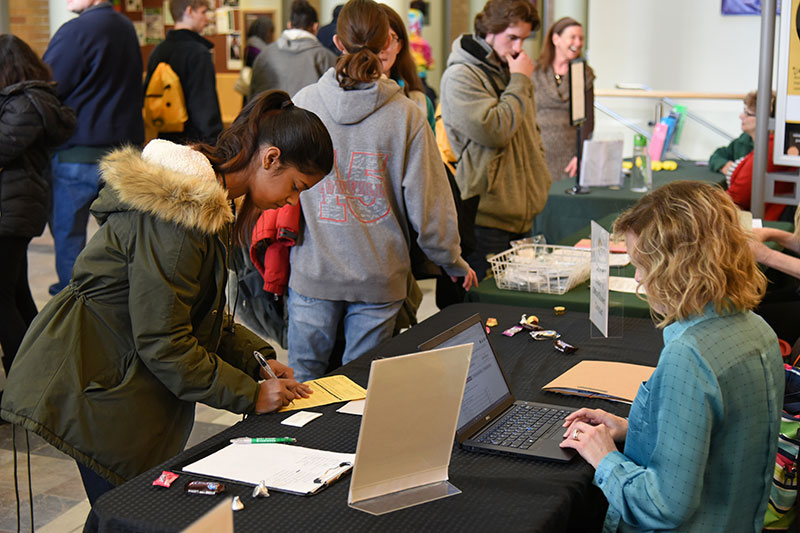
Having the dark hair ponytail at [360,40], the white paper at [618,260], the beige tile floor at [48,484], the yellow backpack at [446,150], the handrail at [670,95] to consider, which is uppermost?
the dark hair ponytail at [360,40]

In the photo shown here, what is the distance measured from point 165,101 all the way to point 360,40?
2919 mm

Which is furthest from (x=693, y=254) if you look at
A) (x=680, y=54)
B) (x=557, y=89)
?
(x=680, y=54)

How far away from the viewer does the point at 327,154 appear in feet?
5.95

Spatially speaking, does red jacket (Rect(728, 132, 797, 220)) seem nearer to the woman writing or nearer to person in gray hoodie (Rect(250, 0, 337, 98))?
the woman writing

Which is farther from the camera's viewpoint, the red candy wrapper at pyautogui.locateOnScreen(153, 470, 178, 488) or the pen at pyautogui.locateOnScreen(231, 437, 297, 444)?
the pen at pyautogui.locateOnScreen(231, 437, 297, 444)

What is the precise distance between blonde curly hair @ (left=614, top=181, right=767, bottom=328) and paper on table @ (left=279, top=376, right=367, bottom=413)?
26.0 inches

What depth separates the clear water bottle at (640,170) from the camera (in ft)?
14.6

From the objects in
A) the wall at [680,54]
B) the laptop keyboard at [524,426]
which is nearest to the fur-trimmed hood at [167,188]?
the laptop keyboard at [524,426]

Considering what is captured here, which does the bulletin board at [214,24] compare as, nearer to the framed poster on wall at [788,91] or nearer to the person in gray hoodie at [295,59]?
the person in gray hoodie at [295,59]

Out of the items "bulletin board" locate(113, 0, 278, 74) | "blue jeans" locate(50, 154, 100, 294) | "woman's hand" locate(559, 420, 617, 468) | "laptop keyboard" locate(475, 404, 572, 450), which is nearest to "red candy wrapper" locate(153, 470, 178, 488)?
"laptop keyboard" locate(475, 404, 572, 450)

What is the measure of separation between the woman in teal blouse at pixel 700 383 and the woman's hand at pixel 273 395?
635 millimetres

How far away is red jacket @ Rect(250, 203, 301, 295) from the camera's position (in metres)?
2.53

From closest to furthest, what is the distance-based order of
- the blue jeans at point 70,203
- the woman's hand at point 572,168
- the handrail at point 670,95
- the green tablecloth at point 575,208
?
the green tablecloth at point 575,208 → the blue jeans at point 70,203 → the woman's hand at point 572,168 → the handrail at point 670,95

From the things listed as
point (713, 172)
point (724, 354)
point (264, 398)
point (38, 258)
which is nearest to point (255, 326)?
point (264, 398)
